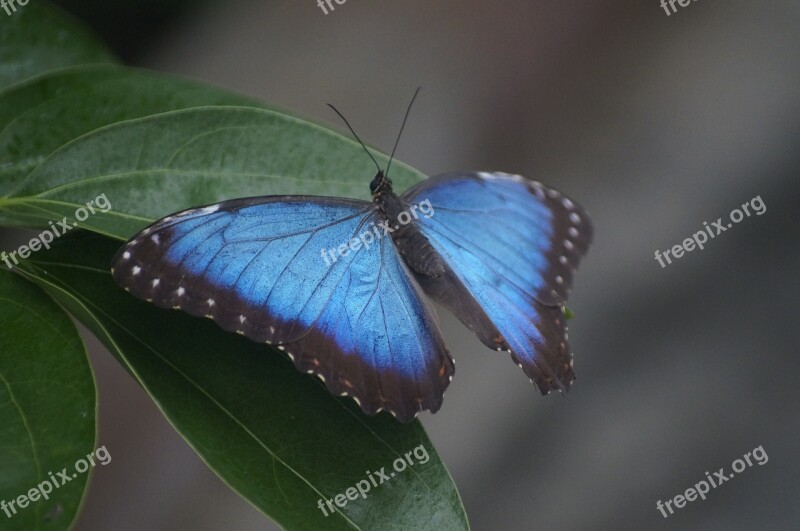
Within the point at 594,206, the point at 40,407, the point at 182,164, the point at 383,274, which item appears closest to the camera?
the point at 40,407

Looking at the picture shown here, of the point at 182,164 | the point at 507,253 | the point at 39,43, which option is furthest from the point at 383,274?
the point at 39,43

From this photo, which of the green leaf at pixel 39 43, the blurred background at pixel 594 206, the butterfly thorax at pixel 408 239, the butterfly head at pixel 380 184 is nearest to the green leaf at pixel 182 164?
the butterfly head at pixel 380 184

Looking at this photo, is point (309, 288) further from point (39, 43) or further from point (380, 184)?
point (39, 43)

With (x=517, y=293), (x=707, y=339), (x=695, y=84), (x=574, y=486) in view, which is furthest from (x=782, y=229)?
(x=517, y=293)

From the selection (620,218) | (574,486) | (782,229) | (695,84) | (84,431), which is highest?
(84,431)

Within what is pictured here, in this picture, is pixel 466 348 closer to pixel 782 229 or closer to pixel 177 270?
pixel 782 229

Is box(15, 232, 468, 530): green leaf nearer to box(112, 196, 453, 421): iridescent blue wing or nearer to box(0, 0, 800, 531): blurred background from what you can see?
box(112, 196, 453, 421): iridescent blue wing

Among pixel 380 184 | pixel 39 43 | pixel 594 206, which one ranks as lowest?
pixel 594 206
